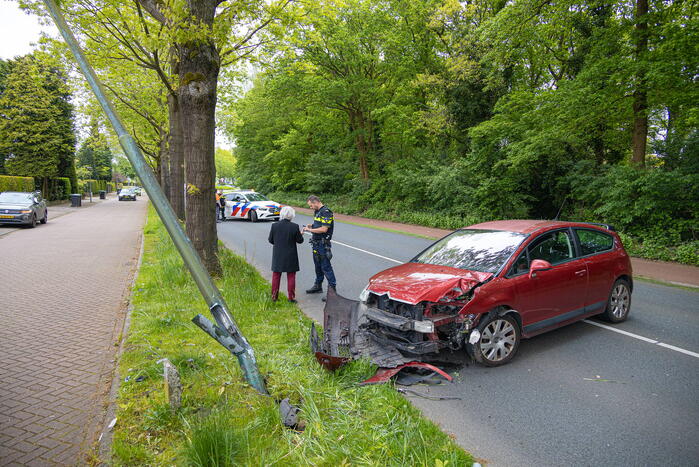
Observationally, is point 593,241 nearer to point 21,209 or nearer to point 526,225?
point 526,225

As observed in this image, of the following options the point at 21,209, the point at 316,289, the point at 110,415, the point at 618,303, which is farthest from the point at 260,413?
the point at 21,209

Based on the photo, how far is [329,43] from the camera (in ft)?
79.3

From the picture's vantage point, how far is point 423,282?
4613 millimetres

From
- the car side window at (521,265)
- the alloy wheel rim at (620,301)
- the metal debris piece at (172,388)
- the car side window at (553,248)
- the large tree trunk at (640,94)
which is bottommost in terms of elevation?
the metal debris piece at (172,388)

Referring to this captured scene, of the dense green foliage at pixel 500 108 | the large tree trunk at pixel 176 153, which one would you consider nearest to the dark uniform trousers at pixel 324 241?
the dense green foliage at pixel 500 108

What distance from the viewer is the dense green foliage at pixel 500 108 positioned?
1204cm

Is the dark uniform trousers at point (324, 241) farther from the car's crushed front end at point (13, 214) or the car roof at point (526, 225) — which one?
the car's crushed front end at point (13, 214)

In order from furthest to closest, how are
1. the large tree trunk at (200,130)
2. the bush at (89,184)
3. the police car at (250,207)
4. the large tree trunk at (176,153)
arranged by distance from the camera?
the bush at (89,184), the police car at (250,207), the large tree trunk at (176,153), the large tree trunk at (200,130)

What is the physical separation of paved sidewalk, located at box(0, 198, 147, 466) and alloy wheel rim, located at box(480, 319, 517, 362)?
3762 mm

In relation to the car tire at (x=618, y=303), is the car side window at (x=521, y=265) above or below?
above

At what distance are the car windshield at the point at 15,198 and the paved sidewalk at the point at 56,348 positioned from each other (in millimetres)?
9500

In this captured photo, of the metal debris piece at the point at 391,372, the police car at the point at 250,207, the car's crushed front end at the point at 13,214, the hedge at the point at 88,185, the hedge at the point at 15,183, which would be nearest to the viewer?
the metal debris piece at the point at 391,372

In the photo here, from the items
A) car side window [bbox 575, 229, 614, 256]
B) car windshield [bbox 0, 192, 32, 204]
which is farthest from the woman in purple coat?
car windshield [bbox 0, 192, 32, 204]

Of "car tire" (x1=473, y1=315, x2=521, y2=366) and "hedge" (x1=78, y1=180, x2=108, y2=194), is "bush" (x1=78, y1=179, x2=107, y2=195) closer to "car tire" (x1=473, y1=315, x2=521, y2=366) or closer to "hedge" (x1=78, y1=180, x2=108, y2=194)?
"hedge" (x1=78, y1=180, x2=108, y2=194)
